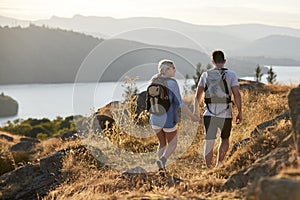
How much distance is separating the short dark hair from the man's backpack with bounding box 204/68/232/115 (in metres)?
0.13

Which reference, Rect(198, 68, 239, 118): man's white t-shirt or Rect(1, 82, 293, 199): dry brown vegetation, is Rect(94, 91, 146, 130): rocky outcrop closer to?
Rect(1, 82, 293, 199): dry brown vegetation

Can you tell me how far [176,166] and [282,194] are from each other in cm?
517

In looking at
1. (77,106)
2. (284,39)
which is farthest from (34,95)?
(77,106)

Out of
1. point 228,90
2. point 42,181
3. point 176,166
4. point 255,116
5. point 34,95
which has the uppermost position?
point 228,90

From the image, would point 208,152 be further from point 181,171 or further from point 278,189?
point 278,189

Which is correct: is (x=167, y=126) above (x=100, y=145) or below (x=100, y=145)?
above

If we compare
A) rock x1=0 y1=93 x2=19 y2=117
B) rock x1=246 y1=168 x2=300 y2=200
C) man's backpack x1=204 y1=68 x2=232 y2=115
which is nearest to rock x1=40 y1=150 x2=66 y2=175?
man's backpack x1=204 y1=68 x2=232 y2=115

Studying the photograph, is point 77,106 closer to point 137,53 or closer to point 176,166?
point 137,53

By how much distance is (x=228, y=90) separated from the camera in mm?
6453

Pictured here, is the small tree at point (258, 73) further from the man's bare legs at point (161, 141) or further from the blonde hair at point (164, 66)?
the blonde hair at point (164, 66)

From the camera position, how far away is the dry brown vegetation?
5.00m

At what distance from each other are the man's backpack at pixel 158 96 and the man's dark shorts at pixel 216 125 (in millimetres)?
648

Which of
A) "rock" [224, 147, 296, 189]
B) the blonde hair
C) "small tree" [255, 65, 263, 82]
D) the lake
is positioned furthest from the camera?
"small tree" [255, 65, 263, 82]

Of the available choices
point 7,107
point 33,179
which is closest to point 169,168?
point 33,179
